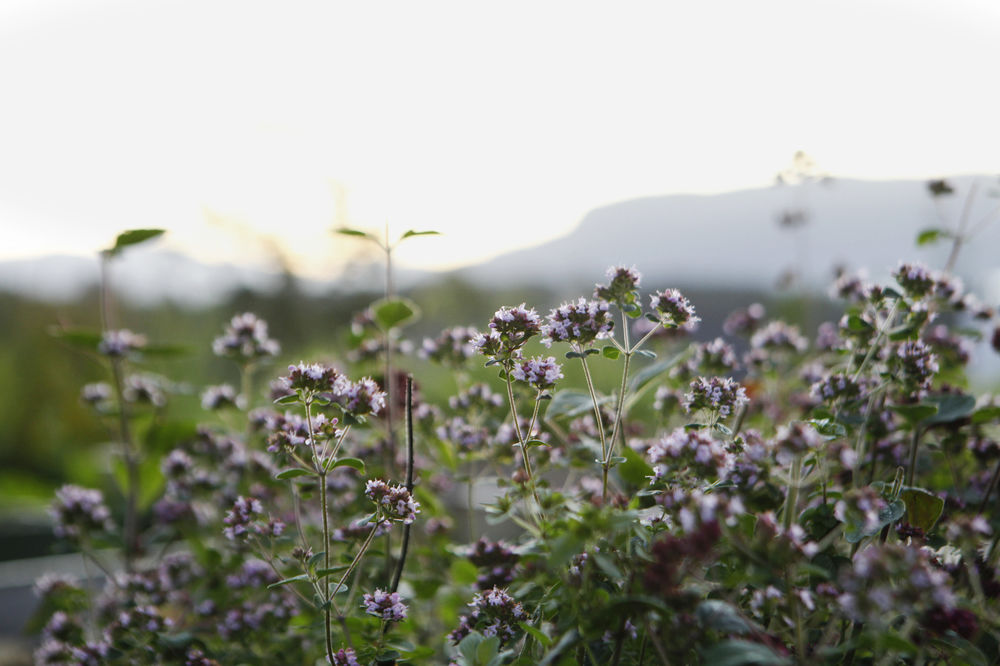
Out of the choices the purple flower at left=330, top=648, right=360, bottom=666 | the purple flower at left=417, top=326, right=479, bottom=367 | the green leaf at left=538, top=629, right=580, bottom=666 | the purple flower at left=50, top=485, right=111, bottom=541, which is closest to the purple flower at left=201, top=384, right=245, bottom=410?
the purple flower at left=50, top=485, right=111, bottom=541

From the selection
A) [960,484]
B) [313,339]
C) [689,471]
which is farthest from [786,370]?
[313,339]

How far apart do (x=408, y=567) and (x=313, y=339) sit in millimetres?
4629

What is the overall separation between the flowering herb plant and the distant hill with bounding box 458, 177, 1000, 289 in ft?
1.28

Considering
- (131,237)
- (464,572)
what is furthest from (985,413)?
(131,237)

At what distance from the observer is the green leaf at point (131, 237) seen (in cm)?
158

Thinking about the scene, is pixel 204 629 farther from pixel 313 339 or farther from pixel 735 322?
pixel 313 339

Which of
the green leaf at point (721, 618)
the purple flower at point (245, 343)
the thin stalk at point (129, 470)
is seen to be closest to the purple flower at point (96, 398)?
the thin stalk at point (129, 470)

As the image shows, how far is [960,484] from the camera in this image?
1509mm

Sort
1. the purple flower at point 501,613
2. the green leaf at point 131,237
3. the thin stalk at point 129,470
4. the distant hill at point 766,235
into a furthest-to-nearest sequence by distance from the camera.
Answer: the distant hill at point 766,235
the thin stalk at point 129,470
the green leaf at point 131,237
the purple flower at point 501,613

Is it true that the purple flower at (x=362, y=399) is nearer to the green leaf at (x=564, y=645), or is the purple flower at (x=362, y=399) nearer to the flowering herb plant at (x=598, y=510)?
the flowering herb plant at (x=598, y=510)

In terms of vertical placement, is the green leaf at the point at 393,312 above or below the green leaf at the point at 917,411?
above

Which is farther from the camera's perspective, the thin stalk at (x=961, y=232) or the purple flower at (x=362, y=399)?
the thin stalk at (x=961, y=232)

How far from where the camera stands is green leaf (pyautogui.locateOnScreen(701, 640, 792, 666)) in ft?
2.21

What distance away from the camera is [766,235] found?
3.15 m
